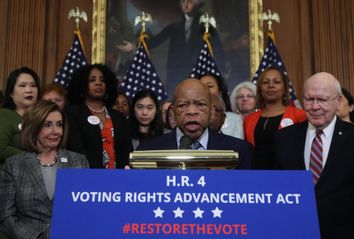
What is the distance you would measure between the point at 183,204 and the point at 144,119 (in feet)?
11.5

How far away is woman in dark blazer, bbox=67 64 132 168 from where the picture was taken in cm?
445

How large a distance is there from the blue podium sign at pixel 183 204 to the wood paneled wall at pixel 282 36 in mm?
6755

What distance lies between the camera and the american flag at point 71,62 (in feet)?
25.7

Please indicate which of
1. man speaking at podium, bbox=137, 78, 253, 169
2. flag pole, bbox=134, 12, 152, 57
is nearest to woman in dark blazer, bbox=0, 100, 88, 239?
man speaking at podium, bbox=137, 78, 253, 169

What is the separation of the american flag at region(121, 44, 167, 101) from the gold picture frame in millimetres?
764

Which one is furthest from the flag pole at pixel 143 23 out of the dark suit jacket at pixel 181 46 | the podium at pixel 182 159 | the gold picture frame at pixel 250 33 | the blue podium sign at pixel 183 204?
the blue podium sign at pixel 183 204

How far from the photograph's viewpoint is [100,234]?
1.63m

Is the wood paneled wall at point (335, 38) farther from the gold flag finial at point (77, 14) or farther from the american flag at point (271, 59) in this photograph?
the gold flag finial at point (77, 14)

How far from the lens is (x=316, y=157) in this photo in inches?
123

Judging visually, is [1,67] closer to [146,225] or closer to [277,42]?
[277,42]

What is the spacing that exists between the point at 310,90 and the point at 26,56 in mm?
6268

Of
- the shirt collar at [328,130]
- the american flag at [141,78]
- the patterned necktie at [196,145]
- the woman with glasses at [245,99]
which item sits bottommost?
the patterned necktie at [196,145]

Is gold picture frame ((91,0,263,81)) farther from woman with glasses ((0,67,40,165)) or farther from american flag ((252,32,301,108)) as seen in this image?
woman with glasses ((0,67,40,165))

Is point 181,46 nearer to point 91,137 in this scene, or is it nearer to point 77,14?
point 77,14
